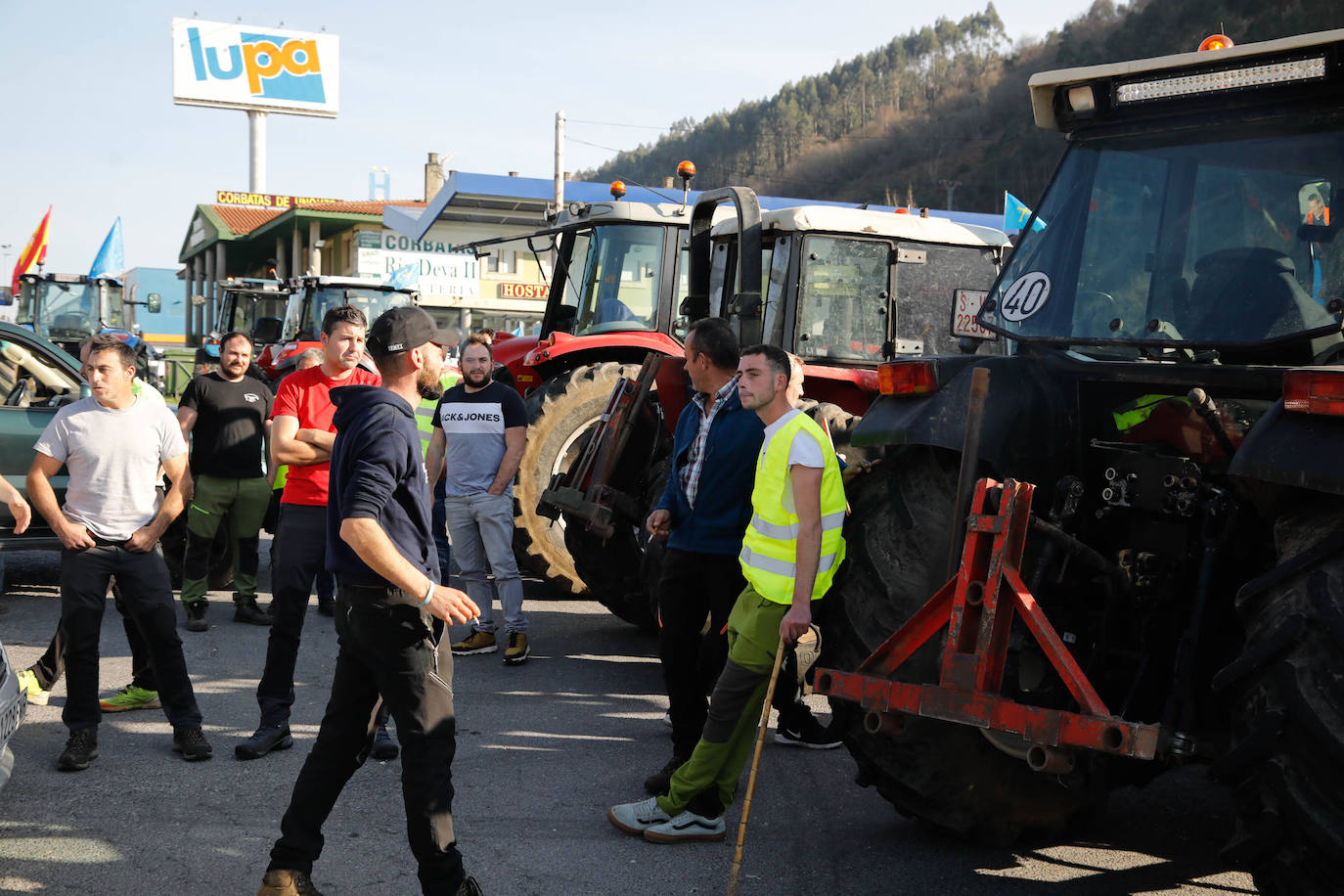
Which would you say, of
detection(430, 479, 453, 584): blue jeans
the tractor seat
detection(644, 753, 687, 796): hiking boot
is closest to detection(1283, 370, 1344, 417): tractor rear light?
the tractor seat

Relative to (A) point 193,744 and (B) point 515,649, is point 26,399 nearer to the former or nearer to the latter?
(B) point 515,649

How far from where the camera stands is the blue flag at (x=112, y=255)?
25781mm

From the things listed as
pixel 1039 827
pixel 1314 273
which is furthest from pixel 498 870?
pixel 1314 273

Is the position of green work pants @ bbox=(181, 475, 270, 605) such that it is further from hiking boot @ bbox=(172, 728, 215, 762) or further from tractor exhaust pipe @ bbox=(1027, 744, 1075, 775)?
tractor exhaust pipe @ bbox=(1027, 744, 1075, 775)

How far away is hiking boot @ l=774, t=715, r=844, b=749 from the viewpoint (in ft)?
16.6

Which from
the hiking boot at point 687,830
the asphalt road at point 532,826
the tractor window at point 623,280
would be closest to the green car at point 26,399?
the asphalt road at point 532,826

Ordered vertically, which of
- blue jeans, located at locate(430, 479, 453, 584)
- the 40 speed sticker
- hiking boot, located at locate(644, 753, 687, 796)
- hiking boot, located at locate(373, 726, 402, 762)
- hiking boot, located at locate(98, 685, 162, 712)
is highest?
the 40 speed sticker

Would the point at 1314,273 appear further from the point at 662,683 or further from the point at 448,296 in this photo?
the point at 448,296

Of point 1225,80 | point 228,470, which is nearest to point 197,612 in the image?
point 228,470

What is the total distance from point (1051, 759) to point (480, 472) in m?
4.61

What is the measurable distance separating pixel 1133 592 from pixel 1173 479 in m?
0.37

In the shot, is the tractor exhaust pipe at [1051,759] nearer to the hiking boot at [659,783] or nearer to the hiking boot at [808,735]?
the hiking boot at [808,735]

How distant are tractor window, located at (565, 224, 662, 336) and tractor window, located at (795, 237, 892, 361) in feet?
5.80

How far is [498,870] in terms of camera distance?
4.01 m
